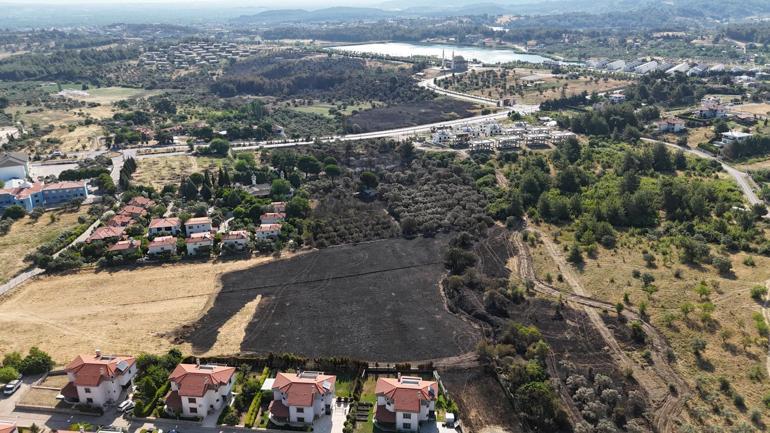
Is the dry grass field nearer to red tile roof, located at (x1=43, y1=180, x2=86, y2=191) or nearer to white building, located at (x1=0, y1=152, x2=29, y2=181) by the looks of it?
red tile roof, located at (x1=43, y1=180, x2=86, y2=191)

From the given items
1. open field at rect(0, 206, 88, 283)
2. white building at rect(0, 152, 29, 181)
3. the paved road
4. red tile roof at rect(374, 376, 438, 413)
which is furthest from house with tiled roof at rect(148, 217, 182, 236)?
the paved road

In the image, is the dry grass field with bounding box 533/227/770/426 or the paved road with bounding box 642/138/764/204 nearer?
the dry grass field with bounding box 533/227/770/426

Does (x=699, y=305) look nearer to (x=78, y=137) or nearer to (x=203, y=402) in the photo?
(x=203, y=402)

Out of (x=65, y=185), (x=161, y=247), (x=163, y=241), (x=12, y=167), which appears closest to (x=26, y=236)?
(x=65, y=185)

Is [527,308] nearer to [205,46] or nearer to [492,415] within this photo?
[492,415]

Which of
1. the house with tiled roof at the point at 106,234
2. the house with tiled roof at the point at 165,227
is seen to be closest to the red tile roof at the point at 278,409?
the house with tiled roof at the point at 165,227
